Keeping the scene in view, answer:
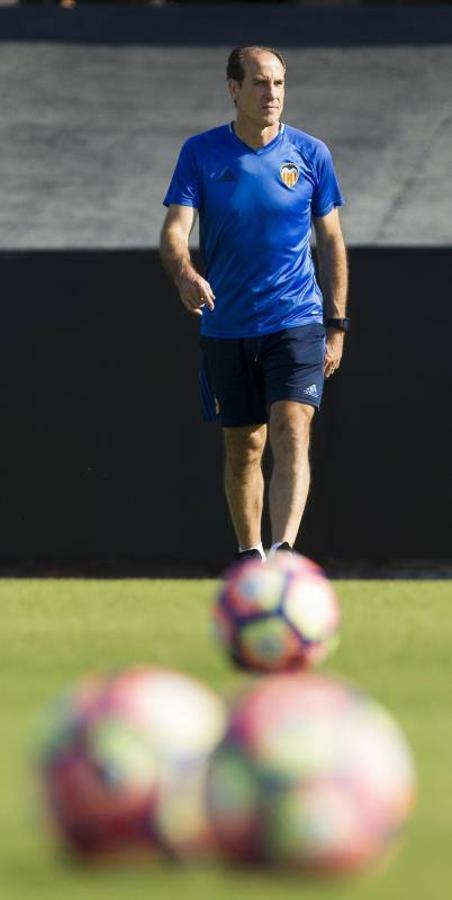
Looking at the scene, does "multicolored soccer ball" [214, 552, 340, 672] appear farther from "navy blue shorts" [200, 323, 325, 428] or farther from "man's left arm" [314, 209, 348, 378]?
"man's left arm" [314, 209, 348, 378]

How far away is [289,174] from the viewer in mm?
9289

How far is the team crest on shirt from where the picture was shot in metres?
9.27

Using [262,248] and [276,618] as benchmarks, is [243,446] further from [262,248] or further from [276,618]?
[276,618]

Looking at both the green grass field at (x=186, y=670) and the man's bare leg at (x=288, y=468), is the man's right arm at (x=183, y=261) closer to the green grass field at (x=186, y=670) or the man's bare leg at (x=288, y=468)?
the man's bare leg at (x=288, y=468)

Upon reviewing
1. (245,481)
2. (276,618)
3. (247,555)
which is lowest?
(247,555)

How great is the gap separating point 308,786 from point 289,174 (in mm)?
5862

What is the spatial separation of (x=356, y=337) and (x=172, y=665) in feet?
16.2

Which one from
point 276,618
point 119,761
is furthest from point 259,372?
point 119,761

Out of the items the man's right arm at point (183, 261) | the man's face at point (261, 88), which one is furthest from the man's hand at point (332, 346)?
the man's face at point (261, 88)

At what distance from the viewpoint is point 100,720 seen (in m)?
3.97

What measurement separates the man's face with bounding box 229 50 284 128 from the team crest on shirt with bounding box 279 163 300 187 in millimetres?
198

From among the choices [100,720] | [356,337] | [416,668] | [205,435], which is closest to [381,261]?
[356,337]

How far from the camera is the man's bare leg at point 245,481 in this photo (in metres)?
9.60

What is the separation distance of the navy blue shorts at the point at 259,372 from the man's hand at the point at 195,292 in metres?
0.54
